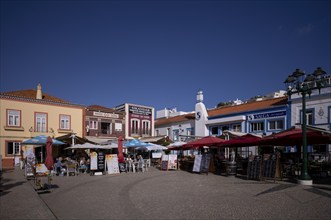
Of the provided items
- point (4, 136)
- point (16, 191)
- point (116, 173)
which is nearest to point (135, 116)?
point (4, 136)

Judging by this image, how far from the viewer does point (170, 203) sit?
8.77m

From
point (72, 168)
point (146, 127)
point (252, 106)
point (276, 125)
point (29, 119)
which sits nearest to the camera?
point (72, 168)

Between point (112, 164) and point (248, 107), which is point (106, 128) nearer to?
point (248, 107)

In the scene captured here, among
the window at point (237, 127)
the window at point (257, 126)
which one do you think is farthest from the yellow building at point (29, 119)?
the window at point (257, 126)

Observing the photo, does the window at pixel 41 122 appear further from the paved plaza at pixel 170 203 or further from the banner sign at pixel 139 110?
the paved plaza at pixel 170 203

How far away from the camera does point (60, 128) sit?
3125 cm

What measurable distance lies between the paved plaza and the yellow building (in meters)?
17.8

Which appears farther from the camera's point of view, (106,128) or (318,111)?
(106,128)

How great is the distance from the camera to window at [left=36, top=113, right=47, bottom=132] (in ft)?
97.7

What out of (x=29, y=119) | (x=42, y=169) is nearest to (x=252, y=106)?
(x=29, y=119)

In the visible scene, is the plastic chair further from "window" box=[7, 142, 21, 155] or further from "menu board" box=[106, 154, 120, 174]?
"window" box=[7, 142, 21, 155]

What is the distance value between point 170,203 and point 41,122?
2499 cm

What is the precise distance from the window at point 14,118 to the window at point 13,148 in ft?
6.07

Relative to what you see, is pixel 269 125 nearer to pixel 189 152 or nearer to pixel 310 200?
pixel 189 152
